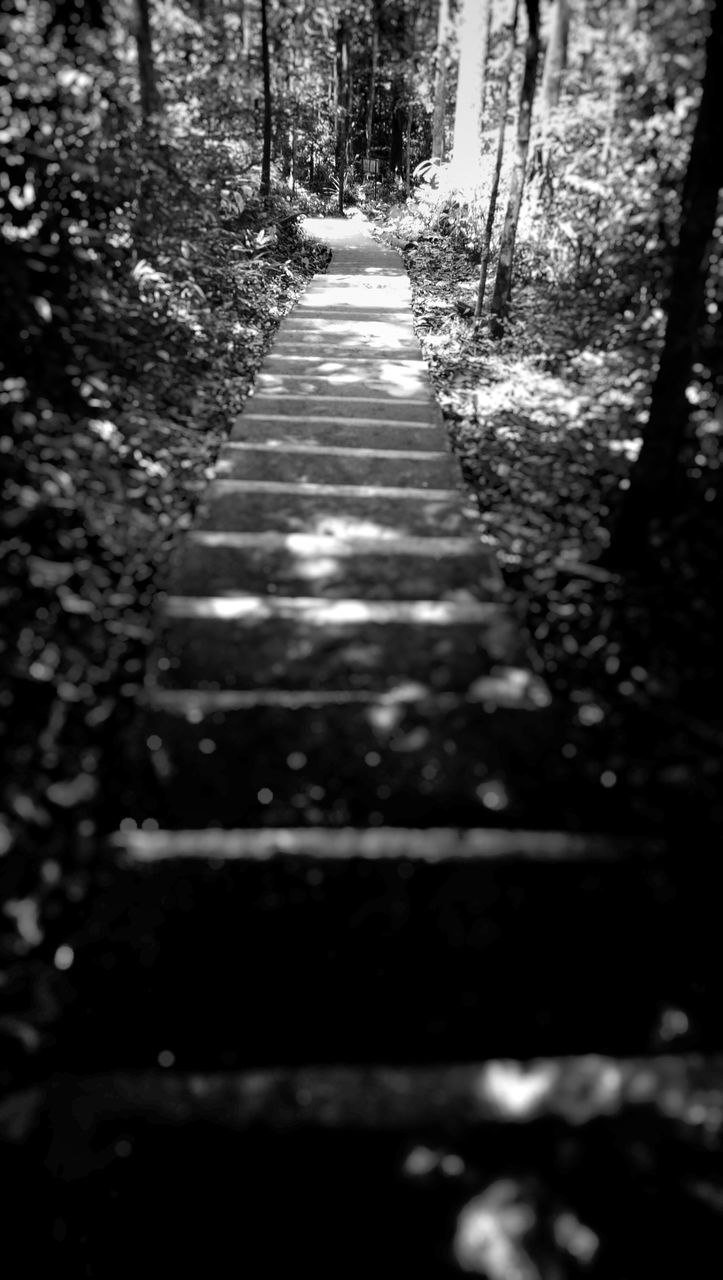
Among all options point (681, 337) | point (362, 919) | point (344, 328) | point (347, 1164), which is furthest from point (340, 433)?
point (347, 1164)

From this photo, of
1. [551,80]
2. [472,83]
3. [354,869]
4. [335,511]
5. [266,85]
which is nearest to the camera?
[354,869]

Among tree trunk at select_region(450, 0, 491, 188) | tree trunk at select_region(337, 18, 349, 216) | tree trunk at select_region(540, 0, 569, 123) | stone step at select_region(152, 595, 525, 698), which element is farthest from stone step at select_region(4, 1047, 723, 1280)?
tree trunk at select_region(337, 18, 349, 216)

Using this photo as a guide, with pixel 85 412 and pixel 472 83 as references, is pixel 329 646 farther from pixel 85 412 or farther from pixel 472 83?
pixel 472 83

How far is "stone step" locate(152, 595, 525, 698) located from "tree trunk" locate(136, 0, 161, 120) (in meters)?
5.40

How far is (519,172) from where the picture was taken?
7.36 metres

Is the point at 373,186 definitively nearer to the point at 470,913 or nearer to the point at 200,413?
the point at 200,413

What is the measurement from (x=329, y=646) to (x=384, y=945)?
1372mm

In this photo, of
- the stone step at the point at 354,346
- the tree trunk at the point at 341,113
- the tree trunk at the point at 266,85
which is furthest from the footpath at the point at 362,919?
the tree trunk at the point at 341,113

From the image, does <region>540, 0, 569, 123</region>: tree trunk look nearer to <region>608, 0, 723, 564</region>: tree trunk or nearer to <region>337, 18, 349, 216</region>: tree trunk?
<region>608, 0, 723, 564</region>: tree trunk

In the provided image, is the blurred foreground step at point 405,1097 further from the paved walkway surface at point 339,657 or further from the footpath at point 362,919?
the paved walkway surface at point 339,657

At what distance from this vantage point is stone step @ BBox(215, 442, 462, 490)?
5.15 meters

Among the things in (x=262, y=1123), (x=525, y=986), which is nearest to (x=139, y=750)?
(x=262, y=1123)

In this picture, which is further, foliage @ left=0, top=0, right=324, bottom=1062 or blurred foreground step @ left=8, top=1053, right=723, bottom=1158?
foliage @ left=0, top=0, right=324, bottom=1062

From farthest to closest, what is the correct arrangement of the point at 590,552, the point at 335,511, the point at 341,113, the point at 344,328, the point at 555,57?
the point at 341,113 → the point at 344,328 → the point at 555,57 → the point at 335,511 → the point at 590,552
